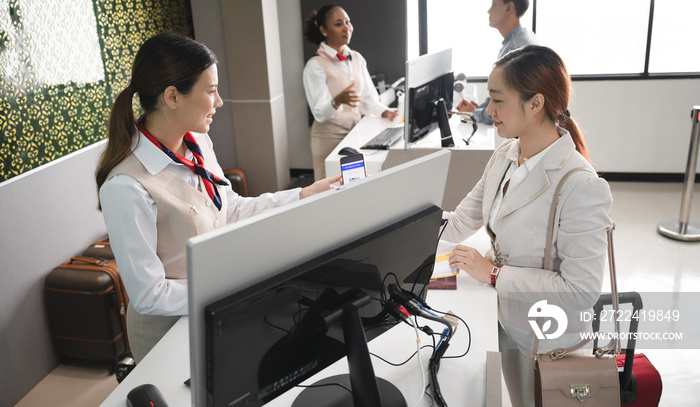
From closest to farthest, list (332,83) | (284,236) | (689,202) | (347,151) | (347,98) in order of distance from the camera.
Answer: (284,236)
(347,151)
(347,98)
(689,202)
(332,83)

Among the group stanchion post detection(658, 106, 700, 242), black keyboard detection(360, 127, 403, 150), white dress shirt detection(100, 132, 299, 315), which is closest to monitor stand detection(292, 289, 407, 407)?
white dress shirt detection(100, 132, 299, 315)

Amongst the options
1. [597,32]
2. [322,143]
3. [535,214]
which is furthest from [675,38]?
[535,214]

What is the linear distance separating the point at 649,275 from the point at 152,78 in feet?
10.7

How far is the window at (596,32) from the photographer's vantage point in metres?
4.91

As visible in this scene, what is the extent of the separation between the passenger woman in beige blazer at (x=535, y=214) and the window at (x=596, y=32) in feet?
10.5

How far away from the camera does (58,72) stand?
3.01 m

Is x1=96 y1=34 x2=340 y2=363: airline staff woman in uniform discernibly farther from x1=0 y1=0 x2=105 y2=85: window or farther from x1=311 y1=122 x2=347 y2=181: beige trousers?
x1=311 y1=122 x2=347 y2=181: beige trousers

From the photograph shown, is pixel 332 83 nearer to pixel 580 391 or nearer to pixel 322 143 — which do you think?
pixel 322 143

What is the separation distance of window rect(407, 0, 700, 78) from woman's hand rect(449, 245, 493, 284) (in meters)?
3.32

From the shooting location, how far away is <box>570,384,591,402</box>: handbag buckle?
1.58m

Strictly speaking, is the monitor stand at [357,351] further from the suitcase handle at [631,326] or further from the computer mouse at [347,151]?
the computer mouse at [347,151]

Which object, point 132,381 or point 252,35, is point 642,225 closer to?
point 252,35

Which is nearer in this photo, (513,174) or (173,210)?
(173,210)

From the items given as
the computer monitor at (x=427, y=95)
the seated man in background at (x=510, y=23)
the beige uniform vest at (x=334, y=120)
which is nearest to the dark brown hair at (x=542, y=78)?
the computer monitor at (x=427, y=95)
